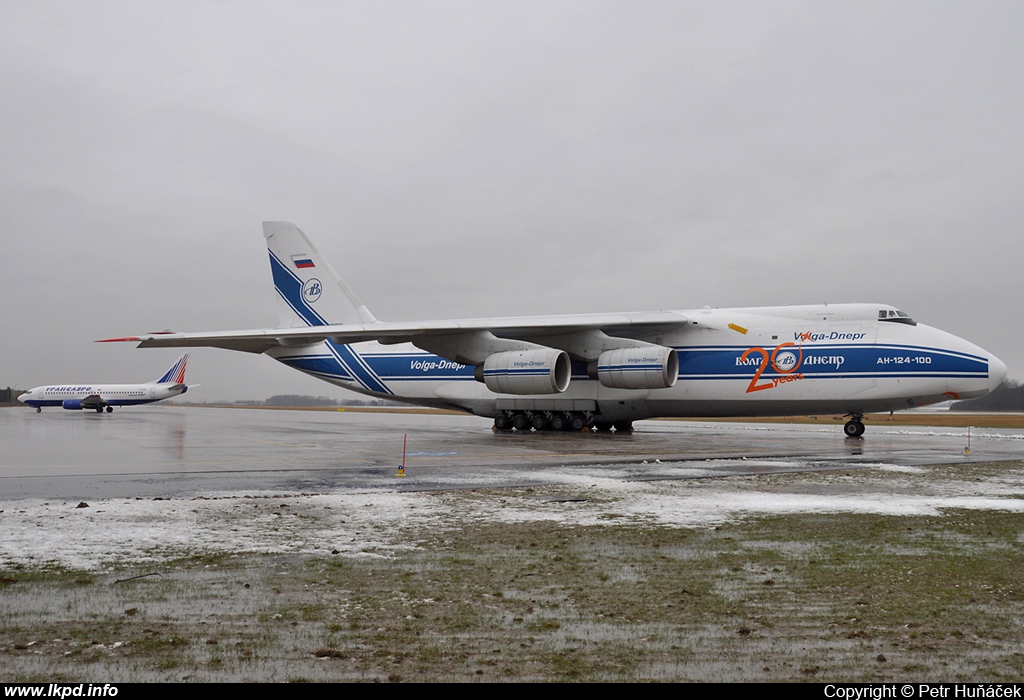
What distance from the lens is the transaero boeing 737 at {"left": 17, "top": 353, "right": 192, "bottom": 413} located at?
60906 mm

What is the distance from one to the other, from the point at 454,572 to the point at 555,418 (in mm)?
18779

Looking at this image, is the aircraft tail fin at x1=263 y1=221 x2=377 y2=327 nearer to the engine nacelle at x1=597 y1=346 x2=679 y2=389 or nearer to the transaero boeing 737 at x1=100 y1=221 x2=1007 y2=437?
the transaero boeing 737 at x1=100 y1=221 x2=1007 y2=437

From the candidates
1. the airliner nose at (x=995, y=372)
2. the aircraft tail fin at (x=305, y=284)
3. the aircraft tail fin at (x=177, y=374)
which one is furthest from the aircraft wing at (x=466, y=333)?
the aircraft tail fin at (x=177, y=374)

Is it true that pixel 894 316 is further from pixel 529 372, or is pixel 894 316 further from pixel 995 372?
pixel 529 372

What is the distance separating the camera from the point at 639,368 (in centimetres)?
2041

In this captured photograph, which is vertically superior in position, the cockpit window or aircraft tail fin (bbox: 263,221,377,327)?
aircraft tail fin (bbox: 263,221,377,327)

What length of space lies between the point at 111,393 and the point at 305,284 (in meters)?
41.6

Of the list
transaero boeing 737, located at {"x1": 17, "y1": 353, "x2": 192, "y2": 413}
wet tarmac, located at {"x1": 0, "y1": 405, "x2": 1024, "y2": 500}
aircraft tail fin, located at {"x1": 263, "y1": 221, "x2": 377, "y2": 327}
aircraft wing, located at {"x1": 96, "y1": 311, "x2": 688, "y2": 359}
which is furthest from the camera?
transaero boeing 737, located at {"x1": 17, "y1": 353, "x2": 192, "y2": 413}

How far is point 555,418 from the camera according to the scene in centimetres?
2384

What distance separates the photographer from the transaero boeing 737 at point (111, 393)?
200 ft

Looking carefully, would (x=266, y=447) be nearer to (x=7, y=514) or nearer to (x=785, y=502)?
(x=7, y=514)

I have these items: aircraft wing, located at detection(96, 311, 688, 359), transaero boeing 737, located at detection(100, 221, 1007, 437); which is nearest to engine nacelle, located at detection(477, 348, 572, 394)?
transaero boeing 737, located at detection(100, 221, 1007, 437)

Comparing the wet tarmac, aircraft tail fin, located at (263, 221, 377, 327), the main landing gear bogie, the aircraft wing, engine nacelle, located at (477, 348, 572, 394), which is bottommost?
the wet tarmac

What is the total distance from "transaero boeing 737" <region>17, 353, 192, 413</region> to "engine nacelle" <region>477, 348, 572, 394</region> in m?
47.8
